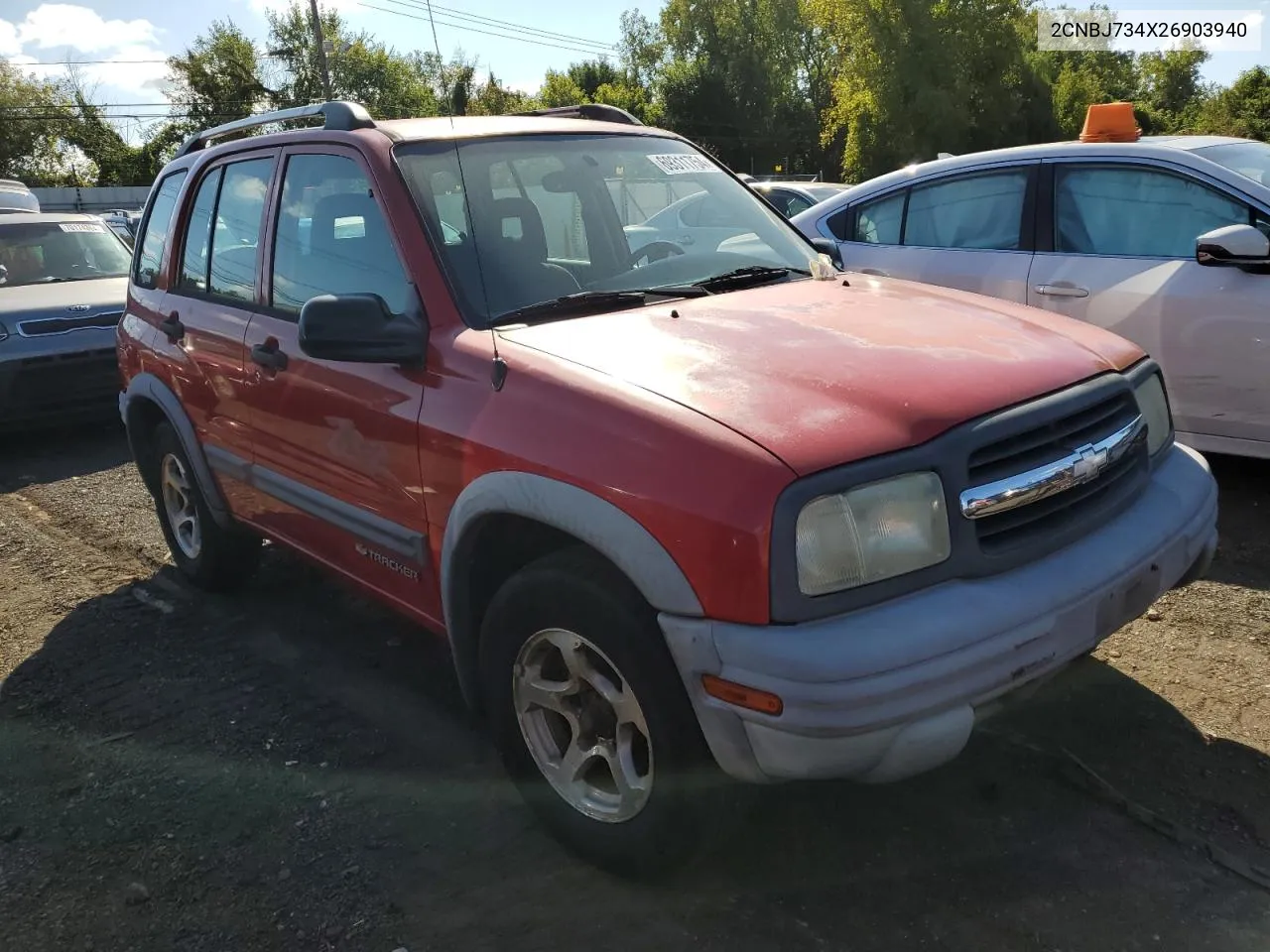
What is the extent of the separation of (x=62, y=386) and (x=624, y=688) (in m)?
6.95

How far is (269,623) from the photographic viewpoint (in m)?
4.45

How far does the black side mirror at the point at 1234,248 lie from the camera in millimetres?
4344

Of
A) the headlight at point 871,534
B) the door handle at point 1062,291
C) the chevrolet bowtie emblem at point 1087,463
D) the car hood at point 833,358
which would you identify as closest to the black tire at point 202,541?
the car hood at point 833,358

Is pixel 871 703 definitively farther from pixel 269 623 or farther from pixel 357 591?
pixel 269 623

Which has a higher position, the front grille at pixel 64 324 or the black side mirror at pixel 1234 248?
the black side mirror at pixel 1234 248

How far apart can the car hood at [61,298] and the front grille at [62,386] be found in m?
0.39

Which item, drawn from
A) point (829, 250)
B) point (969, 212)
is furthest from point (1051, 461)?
point (969, 212)

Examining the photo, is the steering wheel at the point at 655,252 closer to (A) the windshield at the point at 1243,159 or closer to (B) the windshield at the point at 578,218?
(B) the windshield at the point at 578,218

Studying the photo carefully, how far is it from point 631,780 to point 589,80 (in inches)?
2679

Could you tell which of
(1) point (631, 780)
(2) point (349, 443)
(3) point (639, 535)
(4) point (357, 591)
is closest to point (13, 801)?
(4) point (357, 591)

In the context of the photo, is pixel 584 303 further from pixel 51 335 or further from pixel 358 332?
pixel 51 335

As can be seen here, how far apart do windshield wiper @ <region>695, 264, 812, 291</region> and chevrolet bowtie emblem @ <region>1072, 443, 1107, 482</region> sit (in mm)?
1192

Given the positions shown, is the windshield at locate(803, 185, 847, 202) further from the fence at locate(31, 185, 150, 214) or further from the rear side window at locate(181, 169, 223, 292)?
the fence at locate(31, 185, 150, 214)

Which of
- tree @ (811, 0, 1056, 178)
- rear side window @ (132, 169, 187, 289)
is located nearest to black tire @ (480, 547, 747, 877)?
rear side window @ (132, 169, 187, 289)
